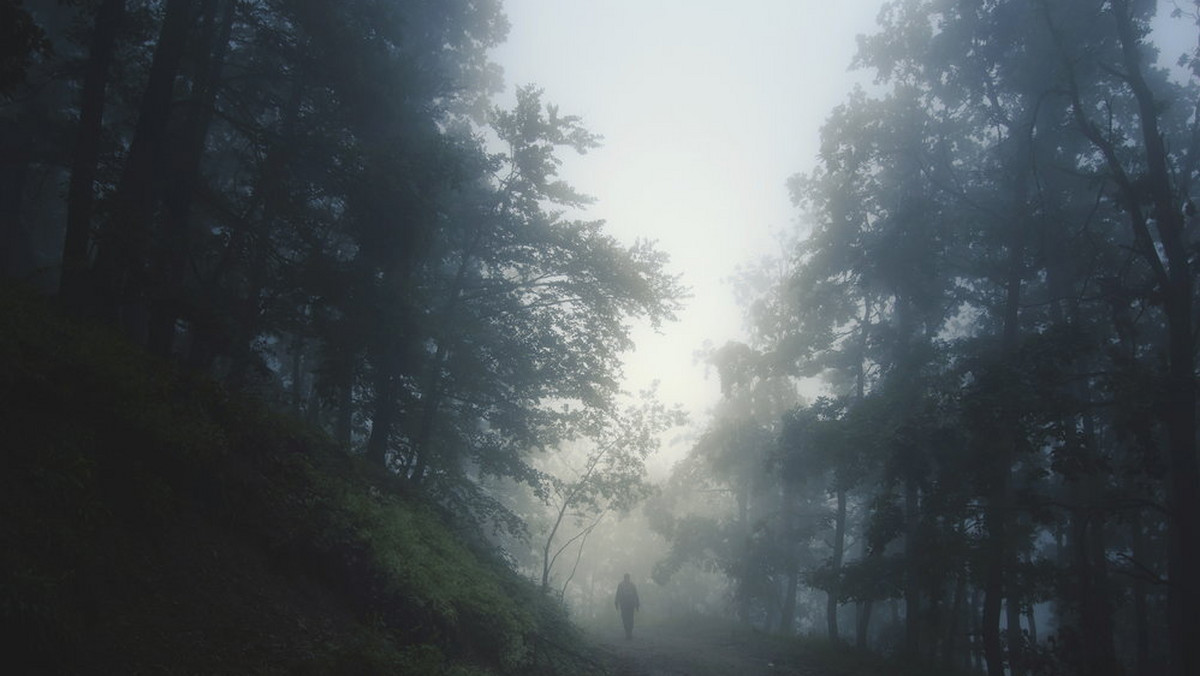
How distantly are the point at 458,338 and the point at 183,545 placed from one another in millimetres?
10652

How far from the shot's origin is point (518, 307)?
17359 millimetres

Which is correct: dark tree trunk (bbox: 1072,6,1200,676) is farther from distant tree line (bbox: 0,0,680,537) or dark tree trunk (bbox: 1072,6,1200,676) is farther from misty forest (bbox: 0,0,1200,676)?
distant tree line (bbox: 0,0,680,537)

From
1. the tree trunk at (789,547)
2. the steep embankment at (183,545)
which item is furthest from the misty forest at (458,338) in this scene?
the tree trunk at (789,547)

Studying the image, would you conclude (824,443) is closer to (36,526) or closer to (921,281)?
(921,281)

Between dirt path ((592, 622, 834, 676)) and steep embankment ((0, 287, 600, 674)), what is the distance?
5630mm

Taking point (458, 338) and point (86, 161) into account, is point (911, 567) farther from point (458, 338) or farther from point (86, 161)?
point (86, 161)

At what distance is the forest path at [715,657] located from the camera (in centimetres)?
1316

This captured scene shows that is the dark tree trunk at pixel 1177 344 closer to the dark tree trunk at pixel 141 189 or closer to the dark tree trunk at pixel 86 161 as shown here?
the dark tree trunk at pixel 141 189

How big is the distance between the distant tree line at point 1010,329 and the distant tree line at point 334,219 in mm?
6388

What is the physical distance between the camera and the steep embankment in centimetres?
420

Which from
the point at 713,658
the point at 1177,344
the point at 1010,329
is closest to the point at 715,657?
the point at 713,658

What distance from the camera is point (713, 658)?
49.9 ft

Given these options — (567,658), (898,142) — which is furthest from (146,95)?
(898,142)

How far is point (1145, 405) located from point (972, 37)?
29.2ft
